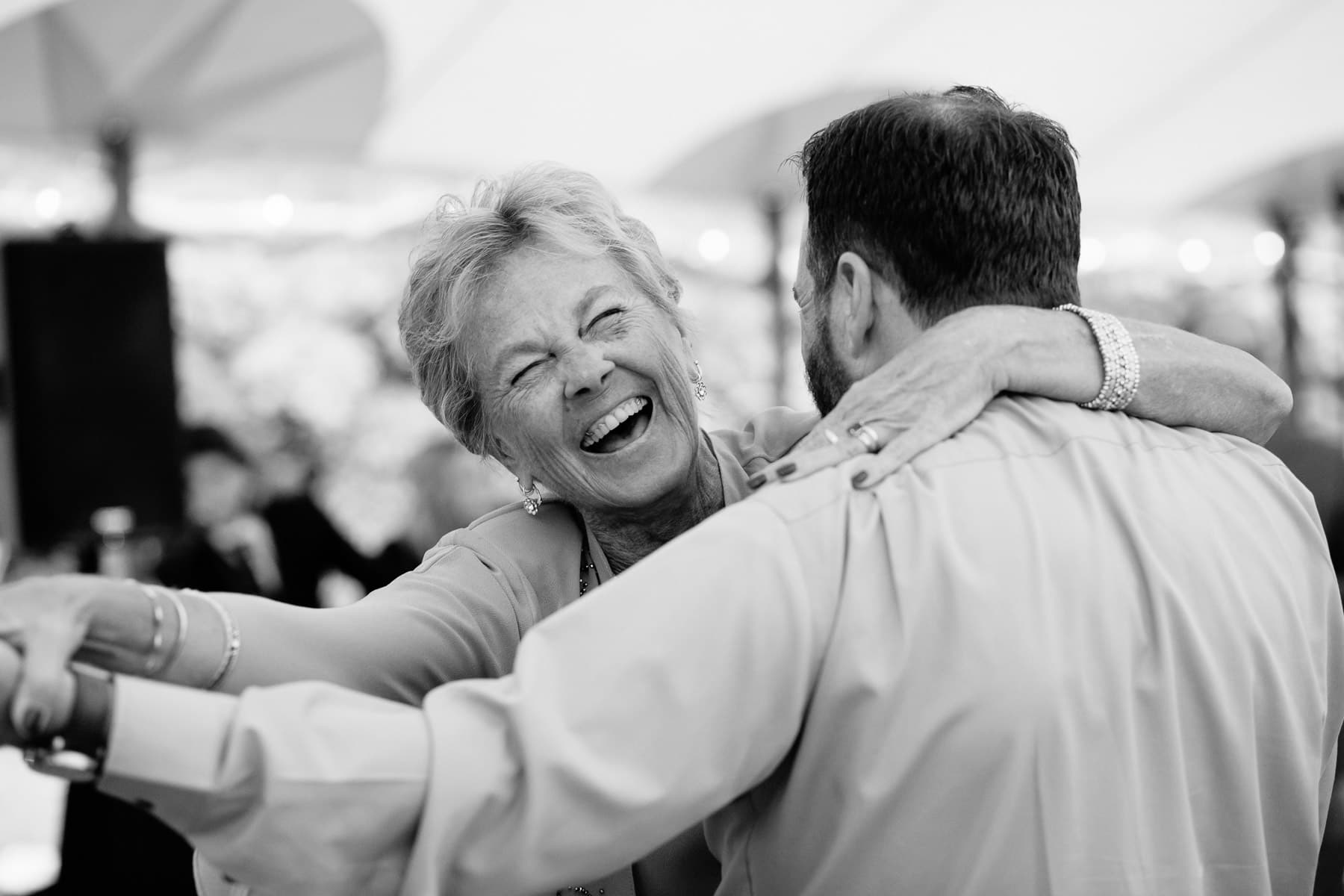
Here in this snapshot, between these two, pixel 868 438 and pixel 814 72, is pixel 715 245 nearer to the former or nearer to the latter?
pixel 814 72

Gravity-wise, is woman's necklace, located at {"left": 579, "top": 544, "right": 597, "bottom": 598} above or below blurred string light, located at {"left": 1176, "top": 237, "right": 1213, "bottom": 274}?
above

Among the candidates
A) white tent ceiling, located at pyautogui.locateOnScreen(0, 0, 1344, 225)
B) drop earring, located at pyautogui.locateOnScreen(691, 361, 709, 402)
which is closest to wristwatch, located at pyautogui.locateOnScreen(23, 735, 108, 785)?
drop earring, located at pyautogui.locateOnScreen(691, 361, 709, 402)

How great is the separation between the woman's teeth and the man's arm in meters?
0.85

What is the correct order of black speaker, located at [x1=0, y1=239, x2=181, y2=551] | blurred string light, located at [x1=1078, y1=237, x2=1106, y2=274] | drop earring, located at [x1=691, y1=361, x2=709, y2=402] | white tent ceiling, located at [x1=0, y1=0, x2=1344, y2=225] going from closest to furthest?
1. drop earring, located at [x1=691, y1=361, x2=709, y2=402]
2. black speaker, located at [x1=0, y1=239, x2=181, y2=551]
3. white tent ceiling, located at [x1=0, y1=0, x2=1344, y2=225]
4. blurred string light, located at [x1=1078, y1=237, x2=1106, y2=274]

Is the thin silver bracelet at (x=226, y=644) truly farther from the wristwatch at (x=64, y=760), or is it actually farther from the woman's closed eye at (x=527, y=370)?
the woman's closed eye at (x=527, y=370)

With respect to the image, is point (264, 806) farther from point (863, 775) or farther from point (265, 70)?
point (265, 70)

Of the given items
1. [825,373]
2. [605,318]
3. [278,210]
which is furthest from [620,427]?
[278,210]

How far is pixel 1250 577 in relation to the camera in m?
1.43

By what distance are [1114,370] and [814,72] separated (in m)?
7.61

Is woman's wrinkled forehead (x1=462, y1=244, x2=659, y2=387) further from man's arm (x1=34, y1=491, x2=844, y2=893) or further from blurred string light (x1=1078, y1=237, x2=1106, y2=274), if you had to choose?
blurred string light (x1=1078, y1=237, x2=1106, y2=274)

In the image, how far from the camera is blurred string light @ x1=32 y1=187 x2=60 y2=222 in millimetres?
7490

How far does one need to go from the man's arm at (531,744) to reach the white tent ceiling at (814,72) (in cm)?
637

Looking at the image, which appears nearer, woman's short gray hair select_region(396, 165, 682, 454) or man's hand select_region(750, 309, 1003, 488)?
man's hand select_region(750, 309, 1003, 488)

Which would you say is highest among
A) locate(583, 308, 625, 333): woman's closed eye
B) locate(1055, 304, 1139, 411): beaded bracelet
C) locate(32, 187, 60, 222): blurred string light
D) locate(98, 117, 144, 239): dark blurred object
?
locate(1055, 304, 1139, 411): beaded bracelet
